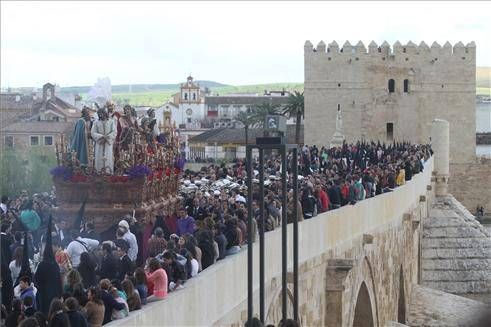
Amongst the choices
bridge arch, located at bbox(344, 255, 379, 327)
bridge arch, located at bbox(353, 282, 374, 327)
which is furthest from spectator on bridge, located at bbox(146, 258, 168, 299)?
bridge arch, located at bbox(353, 282, 374, 327)

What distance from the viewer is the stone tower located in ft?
186

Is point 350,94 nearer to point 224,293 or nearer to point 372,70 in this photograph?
point 372,70

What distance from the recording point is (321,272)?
54.1 ft

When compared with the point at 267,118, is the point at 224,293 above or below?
below

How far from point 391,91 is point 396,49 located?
2.06m

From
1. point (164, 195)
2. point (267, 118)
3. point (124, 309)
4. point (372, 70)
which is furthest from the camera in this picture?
point (372, 70)

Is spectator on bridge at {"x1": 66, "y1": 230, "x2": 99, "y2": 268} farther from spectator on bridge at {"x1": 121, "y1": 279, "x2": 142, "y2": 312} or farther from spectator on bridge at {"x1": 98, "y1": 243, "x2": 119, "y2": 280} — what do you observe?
spectator on bridge at {"x1": 121, "y1": 279, "x2": 142, "y2": 312}

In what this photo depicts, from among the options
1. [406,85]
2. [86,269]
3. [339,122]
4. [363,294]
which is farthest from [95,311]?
[406,85]

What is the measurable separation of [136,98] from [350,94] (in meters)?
105

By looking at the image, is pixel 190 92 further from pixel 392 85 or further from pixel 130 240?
pixel 130 240

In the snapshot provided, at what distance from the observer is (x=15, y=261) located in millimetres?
9656

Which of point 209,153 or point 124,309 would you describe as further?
point 209,153

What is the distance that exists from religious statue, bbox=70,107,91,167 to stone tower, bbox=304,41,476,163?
1679 inches

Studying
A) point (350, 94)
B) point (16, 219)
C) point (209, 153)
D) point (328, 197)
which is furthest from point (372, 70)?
point (16, 219)
